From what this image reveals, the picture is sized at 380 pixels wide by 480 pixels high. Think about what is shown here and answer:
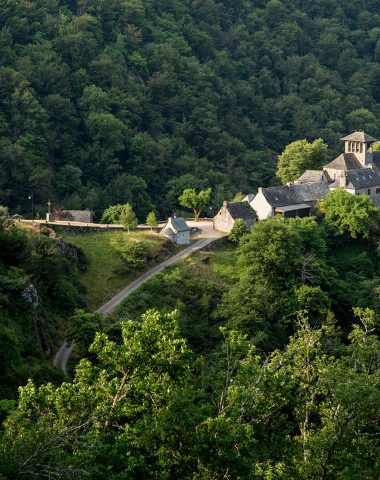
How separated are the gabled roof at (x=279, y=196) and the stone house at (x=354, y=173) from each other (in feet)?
16.3

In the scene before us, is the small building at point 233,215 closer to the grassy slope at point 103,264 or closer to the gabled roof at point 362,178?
the grassy slope at point 103,264

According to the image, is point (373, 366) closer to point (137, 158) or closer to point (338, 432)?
point (338, 432)

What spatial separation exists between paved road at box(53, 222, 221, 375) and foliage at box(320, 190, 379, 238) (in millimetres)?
9955

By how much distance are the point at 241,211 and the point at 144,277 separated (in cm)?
1332

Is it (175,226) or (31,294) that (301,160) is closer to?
(175,226)

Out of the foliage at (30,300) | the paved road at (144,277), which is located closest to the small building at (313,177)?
the paved road at (144,277)

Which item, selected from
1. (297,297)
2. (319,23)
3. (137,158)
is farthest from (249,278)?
(319,23)

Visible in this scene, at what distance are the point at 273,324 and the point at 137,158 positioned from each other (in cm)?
5184

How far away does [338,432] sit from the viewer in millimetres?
28047

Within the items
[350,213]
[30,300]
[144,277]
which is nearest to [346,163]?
[350,213]

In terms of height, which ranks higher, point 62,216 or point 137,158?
point 137,158

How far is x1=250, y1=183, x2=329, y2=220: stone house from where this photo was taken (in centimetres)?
6744

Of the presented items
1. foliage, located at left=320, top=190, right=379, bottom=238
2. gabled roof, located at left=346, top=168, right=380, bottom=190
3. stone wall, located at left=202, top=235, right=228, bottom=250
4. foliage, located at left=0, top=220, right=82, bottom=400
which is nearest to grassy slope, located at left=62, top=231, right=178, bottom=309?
foliage, located at left=0, top=220, right=82, bottom=400

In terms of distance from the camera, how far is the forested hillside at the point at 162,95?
9556cm
